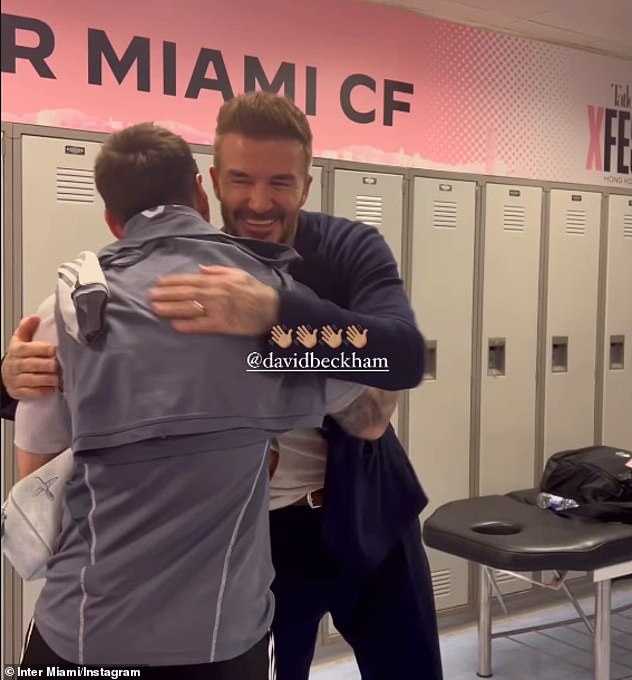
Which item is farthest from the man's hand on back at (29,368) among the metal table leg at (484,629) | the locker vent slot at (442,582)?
the locker vent slot at (442,582)

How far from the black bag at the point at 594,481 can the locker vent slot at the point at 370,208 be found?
135 cm

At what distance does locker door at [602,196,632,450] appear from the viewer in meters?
4.12

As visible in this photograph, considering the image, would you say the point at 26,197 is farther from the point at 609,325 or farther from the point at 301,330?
the point at 609,325

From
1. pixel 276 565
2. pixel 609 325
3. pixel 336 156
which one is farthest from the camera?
pixel 609 325

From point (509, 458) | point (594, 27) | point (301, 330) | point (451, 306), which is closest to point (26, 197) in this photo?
point (301, 330)

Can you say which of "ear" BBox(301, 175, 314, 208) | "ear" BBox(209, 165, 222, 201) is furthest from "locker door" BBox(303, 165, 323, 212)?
"ear" BBox(209, 165, 222, 201)

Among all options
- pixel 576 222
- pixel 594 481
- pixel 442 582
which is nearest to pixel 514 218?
pixel 576 222

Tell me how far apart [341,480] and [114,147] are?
0.91 metres

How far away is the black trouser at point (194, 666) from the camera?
62.5 inches

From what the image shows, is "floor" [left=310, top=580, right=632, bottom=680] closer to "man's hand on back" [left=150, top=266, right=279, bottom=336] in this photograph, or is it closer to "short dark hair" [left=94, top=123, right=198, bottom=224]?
"man's hand on back" [left=150, top=266, right=279, bottom=336]

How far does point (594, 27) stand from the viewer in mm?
3793

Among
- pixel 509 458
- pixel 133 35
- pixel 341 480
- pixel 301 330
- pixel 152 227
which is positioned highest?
pixel 133 35

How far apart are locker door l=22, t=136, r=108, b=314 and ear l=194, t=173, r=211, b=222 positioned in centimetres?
46

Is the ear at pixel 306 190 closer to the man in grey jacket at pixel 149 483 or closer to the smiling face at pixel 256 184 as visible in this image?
the smiling face at pixel 256 184
